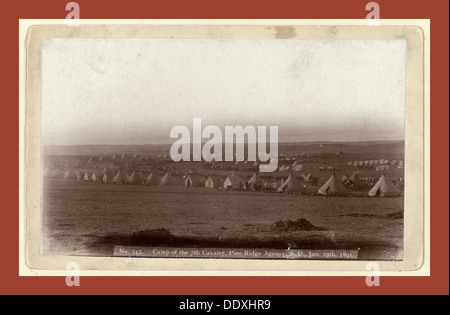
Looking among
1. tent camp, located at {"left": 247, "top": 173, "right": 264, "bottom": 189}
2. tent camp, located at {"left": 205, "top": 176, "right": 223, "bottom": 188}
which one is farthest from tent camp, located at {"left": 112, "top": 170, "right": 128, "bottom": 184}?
tent camp, located at {"left": 247, "top": 173, "right": 264, "bottom": 189}

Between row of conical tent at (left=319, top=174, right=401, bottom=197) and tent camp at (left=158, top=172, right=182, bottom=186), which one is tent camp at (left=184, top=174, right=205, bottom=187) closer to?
tent camp at (left=158, top=172, right=182, bottom=186)

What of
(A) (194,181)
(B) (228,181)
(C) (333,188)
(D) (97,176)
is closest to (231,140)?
(B) (228,181)

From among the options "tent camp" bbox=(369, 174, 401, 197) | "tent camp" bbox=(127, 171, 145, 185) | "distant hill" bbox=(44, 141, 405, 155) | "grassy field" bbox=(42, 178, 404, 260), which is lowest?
"grassy field" bbox=(42, 178, 404, 260)

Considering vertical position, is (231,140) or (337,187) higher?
(231,140)

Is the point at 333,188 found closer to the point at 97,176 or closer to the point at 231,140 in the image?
the point at 231,140

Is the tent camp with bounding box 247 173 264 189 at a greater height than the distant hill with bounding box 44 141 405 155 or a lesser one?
lesser

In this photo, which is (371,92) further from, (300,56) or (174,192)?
(174,192)
